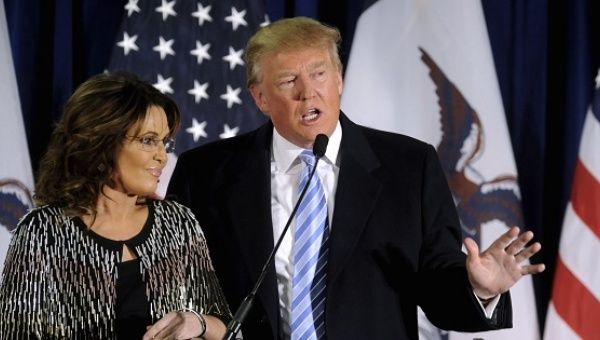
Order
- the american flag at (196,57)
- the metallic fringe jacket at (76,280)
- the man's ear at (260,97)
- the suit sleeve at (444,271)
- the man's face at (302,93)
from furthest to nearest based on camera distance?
1. the american flag at (196,57)
2. the man's ear at (260,97)
3. the man's face at (302,93)
4. the suit sleeve at (444,271)
5. the metallic fringe jacket at (76,280)

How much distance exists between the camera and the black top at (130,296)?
5.95ft

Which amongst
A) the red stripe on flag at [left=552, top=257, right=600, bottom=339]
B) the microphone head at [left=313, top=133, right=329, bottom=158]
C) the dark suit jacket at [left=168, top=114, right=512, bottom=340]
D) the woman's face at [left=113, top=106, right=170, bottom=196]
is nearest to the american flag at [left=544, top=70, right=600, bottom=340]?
the red stripe on flag at [left=552, top=257, right=600, bottom=339]

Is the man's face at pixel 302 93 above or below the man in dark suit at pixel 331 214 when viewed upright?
above

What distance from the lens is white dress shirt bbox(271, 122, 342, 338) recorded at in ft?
6.72

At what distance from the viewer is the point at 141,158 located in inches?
73.1

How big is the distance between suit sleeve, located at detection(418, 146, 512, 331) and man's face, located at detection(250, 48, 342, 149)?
0.84 ft

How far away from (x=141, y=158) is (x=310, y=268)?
0.44m

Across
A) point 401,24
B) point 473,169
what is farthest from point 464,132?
point 401,24

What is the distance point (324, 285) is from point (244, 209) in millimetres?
248

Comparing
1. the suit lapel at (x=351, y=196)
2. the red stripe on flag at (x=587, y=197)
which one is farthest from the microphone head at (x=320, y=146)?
the red stripe on flag at (x=587, y=197)

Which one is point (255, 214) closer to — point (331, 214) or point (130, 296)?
point (331, 214)

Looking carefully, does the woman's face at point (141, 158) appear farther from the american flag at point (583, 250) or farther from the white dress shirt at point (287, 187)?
the american flag at point (583, 250)

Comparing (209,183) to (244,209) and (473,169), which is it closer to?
(244,209)

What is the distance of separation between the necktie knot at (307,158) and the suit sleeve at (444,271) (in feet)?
0.83
